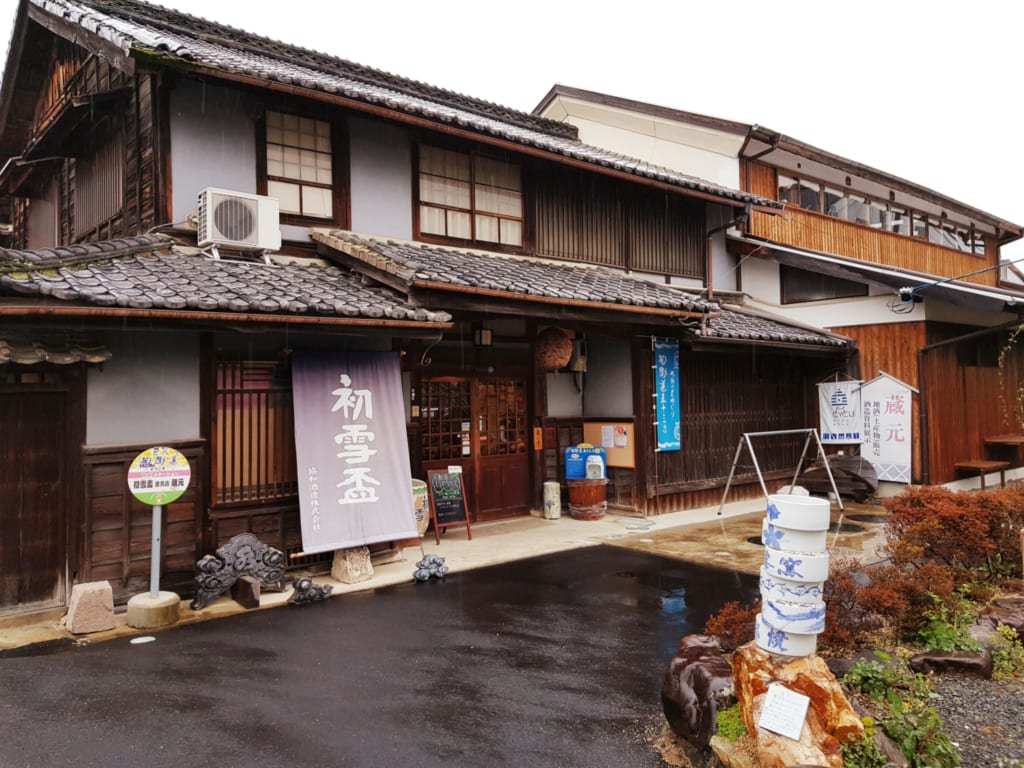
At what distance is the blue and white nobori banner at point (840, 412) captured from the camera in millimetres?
14109

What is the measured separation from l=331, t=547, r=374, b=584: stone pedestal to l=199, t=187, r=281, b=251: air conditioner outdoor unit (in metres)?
3.92

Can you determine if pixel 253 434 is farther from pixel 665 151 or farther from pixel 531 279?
pixel 665 151

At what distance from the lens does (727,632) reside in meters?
4.80

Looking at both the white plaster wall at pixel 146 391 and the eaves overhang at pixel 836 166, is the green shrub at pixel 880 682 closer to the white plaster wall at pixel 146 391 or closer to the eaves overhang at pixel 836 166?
the white plaster wall at pixel 146 391

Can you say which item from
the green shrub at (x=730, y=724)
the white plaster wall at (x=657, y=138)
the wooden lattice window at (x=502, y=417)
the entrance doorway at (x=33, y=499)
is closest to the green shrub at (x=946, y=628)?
the green shrub at (x=730, y=724)

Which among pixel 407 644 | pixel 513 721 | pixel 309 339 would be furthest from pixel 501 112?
pixel 513 721

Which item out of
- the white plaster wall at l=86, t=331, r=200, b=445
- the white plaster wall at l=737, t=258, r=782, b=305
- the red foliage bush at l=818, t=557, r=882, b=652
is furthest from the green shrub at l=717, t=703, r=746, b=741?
the white plaster wall at l=737, t=258, r=782, b=305

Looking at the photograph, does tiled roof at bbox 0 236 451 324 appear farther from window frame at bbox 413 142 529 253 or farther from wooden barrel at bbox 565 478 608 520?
wooden barrel at bbox 565 478 608 520

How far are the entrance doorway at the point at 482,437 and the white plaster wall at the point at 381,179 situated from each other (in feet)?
8.16

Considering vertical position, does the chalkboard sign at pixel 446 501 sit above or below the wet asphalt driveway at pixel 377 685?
above

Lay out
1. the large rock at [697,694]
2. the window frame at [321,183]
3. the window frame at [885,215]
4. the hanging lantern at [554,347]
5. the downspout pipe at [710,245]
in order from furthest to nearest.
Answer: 1. the window frame at [885,215]
2. the downspout pipe at [710,245]
3. the hanging lantern at [554,347]
4. the window frame at [321,183]
5. the large rock at [697,694]

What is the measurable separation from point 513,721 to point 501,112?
1416 cm

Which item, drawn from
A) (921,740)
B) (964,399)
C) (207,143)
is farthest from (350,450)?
(964,399)

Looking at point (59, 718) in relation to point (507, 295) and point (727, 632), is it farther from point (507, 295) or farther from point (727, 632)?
point (507, 295)
